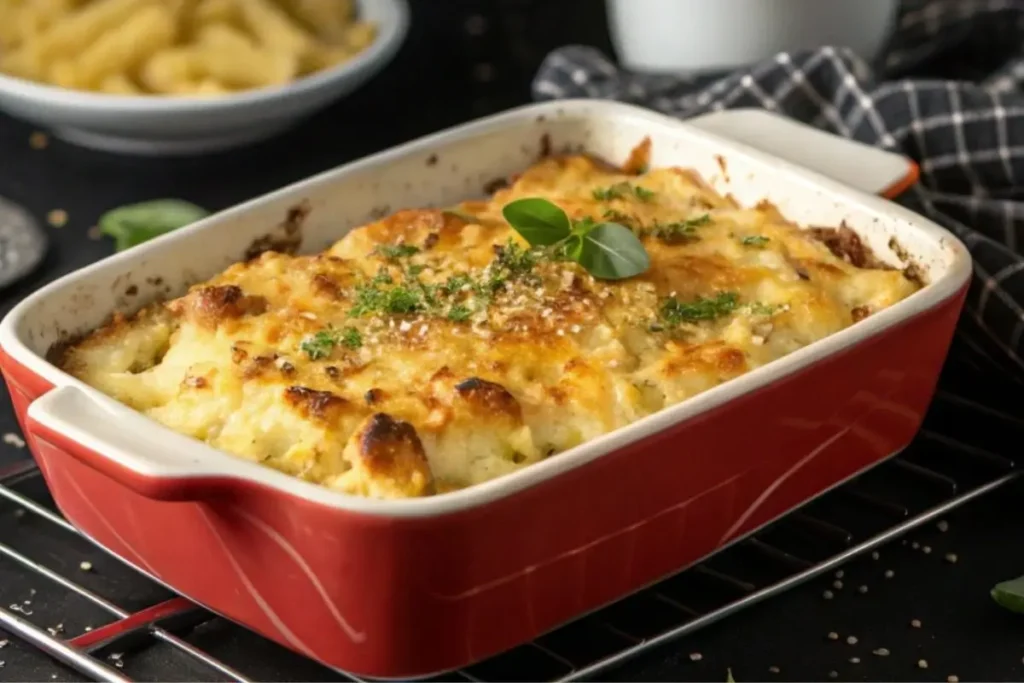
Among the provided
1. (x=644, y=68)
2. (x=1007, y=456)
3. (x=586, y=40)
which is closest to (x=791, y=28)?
(x=644, y=68)

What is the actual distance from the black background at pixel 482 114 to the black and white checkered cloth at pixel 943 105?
304 millimetres

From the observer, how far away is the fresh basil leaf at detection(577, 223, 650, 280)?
1663mm

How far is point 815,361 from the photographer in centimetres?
151

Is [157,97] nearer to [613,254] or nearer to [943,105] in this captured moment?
[613,254]

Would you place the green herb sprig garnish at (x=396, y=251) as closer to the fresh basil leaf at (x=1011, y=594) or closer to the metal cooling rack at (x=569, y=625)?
the metal cooling rack at (x=569, y=625)

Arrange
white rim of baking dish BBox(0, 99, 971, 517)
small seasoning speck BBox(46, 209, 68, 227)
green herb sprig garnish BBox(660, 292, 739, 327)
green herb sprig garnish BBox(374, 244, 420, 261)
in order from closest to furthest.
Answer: white rim of baking dish BBox(0, 99, 971, 517)
green herb sprig garnish BBox(660, 292, 739, 327)
green herb sprig garnish BBox(374, 244, 420, 261)
small seasoning speck BBox(46, 209, 68, 227)

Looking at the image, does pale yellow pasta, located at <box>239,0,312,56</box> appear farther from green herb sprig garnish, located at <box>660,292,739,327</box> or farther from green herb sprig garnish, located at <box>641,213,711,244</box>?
green herb sprig garnish, located at <box>660,292,739,327</box>

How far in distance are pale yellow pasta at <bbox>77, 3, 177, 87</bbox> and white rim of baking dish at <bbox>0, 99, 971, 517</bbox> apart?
0.80m

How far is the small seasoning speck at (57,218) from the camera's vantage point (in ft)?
8.14

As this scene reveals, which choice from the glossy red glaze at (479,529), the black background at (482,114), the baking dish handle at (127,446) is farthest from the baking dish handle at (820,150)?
the baking dish handle at (127,446)

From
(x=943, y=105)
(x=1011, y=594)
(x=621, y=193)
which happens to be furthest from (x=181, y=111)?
(x=1011, y=594)

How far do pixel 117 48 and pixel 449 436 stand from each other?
1.35m

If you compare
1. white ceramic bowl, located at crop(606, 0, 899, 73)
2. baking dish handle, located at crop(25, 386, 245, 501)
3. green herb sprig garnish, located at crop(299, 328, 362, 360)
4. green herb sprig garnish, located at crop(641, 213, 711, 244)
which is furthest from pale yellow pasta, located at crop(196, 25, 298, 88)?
baking dish handle, located at crop(25, 386, 245, 501)

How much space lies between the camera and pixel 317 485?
1.29m
